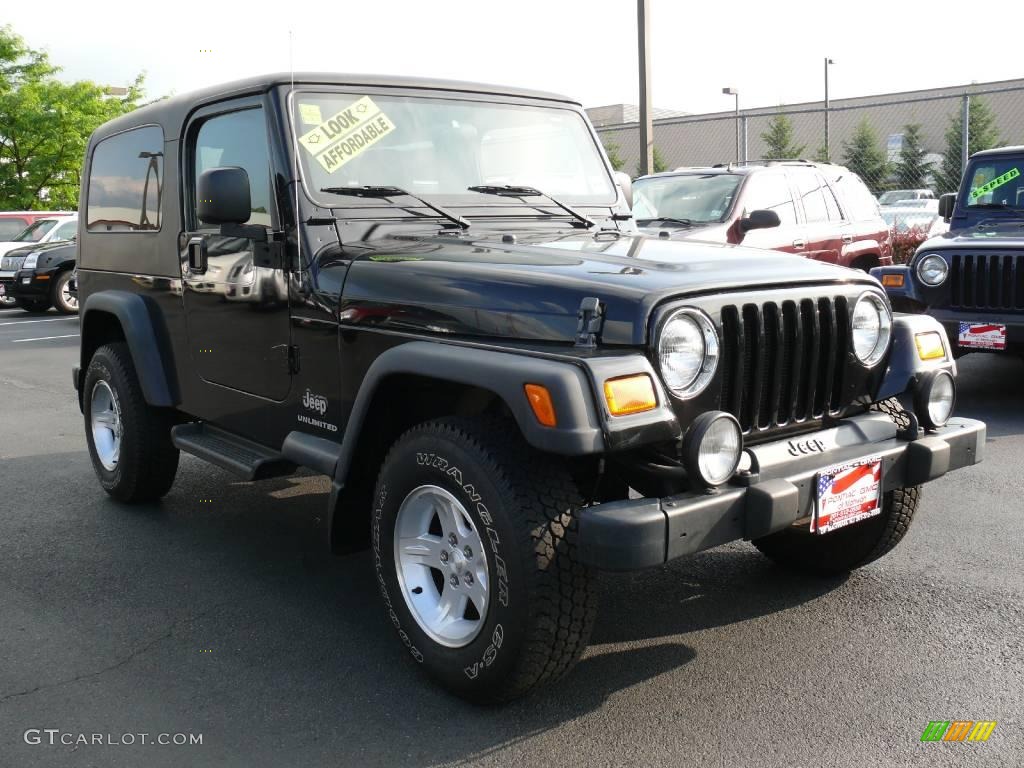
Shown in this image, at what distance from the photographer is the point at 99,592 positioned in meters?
4.16

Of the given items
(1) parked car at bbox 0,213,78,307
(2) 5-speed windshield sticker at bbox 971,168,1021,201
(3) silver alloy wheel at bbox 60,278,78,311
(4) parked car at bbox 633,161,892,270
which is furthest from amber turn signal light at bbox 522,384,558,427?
(1) parked car at bbox 0,213,78,307

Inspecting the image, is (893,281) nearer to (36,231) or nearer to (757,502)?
(757,502)

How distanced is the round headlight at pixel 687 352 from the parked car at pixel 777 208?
5.62 metres

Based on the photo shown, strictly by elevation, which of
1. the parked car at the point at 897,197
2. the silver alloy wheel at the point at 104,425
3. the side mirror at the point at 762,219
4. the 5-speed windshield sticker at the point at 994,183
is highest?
the parked car at the point at 897,197

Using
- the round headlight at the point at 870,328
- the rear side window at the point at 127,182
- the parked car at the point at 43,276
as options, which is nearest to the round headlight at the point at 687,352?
the round headlight at the point at 870,328

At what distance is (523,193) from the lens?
430 centimetres

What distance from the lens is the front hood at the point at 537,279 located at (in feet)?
9.83

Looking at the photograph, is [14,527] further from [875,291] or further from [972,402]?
[972,402]

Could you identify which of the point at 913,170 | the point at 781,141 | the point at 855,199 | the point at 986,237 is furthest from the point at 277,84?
the point at 781,141

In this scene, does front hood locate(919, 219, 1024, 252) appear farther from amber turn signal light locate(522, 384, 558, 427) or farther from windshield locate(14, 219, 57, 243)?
windshield locate(14, 219, 57, 243)

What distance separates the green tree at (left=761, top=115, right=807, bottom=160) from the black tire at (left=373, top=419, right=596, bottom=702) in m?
30.4

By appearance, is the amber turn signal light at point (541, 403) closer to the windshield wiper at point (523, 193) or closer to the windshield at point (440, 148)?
the windshield at point (440, 148)

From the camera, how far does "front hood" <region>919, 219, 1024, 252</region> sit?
23.6 feet

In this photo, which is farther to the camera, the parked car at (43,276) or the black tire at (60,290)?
the black tire at (60,290)
